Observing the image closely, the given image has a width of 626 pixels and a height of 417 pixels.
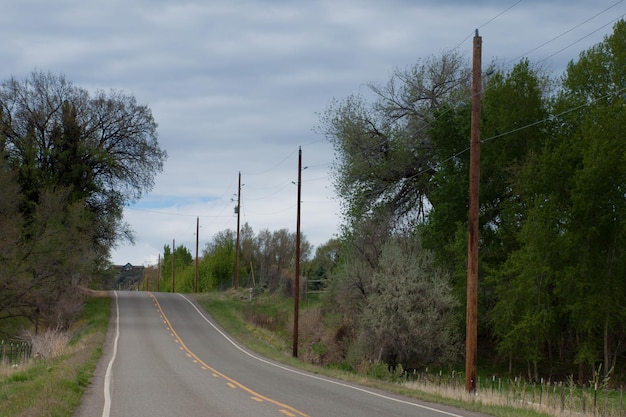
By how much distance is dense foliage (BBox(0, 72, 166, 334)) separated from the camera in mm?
44531

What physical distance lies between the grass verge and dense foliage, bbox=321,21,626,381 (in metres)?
5.57

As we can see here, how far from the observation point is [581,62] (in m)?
36.0

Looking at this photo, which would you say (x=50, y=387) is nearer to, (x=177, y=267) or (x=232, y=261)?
(x=232, y=261)

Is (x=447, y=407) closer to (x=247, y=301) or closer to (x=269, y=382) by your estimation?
(x=269, y=382)

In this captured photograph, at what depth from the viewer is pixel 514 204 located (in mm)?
40688

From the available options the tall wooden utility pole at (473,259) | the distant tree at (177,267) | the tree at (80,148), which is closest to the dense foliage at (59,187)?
the tree at (80,148)

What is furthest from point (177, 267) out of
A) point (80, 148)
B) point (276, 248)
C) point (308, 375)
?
point (308, 375)

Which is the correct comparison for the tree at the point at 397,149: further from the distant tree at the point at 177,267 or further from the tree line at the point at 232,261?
the distant tree at the point at 177,267

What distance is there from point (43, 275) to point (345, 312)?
19.6 meters

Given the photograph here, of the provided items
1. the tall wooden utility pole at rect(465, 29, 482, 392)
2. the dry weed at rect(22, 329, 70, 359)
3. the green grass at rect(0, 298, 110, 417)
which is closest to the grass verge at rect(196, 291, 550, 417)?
the tall wooden utility pole at rect(465, 29, 482, 392)

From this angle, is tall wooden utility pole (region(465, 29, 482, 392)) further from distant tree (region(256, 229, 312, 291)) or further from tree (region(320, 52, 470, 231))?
distant tree (region(256, 229, 312, 291))

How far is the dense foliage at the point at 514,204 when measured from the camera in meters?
34.4

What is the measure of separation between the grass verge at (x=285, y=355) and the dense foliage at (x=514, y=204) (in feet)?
18.3

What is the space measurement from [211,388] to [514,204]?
26.8 metres
